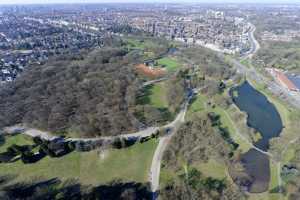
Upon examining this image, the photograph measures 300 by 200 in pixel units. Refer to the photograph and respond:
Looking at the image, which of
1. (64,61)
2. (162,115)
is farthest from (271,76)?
(64,61)

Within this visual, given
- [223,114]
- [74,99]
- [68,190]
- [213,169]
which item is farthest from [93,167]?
[223,114]

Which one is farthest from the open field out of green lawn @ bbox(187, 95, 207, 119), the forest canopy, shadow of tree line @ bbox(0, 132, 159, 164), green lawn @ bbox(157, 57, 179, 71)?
green lawn @ bbox(157, 57, 179, 71)

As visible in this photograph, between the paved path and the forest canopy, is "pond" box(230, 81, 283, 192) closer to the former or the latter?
the paved path

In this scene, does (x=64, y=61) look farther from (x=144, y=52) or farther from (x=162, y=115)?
(x=162, y=115)

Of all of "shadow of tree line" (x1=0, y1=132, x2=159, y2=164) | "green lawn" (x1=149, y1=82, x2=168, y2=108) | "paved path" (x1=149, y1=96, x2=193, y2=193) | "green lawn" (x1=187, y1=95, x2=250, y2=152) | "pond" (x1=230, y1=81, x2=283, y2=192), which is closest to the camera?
"paved path" (x1=149, y1=96, x2=193, y2=193)

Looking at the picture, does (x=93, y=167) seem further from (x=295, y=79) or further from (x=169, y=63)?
(x=295, y=79)
